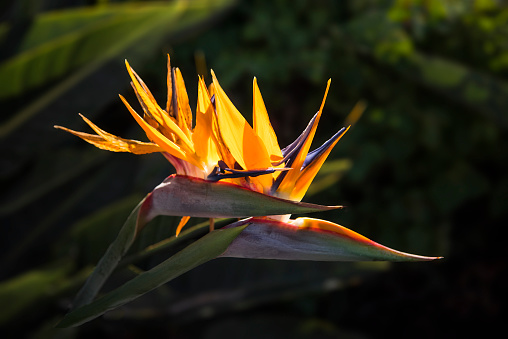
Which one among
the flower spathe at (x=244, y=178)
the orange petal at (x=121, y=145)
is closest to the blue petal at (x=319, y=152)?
the flower spathe at (x=244, y=178)

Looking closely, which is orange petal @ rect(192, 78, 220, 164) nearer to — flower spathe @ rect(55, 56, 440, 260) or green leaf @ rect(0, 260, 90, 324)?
flower spathe @ rect(55, 56, 440, 260)

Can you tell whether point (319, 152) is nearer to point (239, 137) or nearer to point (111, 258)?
point (239, 137)

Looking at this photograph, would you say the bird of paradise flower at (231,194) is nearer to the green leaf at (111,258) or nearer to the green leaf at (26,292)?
the green leaf at (111,258)

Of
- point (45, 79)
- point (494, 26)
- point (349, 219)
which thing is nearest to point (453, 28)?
point (494, 26)

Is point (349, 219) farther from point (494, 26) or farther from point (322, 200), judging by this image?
point (494, 26)

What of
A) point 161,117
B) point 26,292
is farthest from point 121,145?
point 26,292
